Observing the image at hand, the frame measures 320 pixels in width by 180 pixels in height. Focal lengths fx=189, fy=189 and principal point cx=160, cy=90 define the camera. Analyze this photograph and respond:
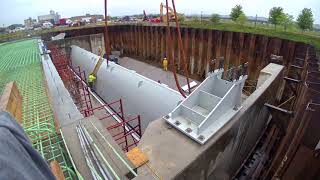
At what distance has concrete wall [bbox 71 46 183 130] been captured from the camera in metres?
6.13

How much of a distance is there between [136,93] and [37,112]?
11.7 feet

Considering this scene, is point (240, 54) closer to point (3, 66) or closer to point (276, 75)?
point (276, 75)

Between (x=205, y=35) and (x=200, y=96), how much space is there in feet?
37.6

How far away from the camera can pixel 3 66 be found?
905 cm

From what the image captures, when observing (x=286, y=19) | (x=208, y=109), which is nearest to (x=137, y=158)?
(x=208, y=109)

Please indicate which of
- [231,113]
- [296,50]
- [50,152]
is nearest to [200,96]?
[231,113]

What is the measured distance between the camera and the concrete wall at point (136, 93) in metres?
6.13

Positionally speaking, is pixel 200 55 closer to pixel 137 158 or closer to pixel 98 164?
pixel 137 158

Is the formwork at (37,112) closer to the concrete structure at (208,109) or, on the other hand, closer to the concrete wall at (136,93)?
the concrete structure at (208,109)

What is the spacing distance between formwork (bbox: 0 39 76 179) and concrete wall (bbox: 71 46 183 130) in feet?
9.61

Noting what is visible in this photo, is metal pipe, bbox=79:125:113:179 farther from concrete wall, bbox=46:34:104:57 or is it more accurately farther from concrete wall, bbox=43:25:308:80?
concrete wall, bbox=46:34:104:57

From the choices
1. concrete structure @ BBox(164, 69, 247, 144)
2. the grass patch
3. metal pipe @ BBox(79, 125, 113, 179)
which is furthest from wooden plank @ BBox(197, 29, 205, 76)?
metal pipe @ BBox(79, 125, 113, 179)

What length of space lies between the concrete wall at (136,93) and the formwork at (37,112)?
2930 mm

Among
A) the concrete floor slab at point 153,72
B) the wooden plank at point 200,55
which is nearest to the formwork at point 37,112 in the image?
the concrete floor slab at point 153,72
